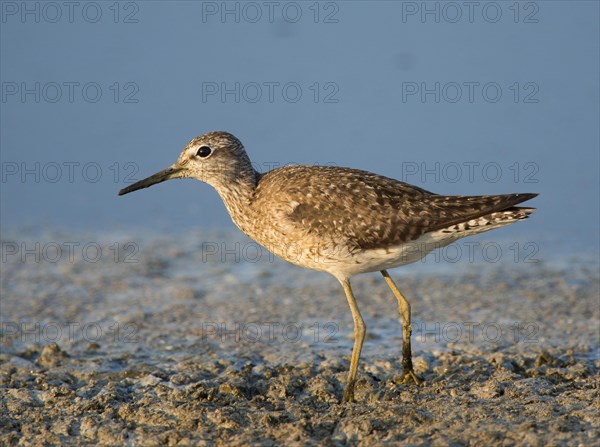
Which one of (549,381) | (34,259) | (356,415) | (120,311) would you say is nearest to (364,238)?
(356,415)

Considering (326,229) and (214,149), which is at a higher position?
(214,149)

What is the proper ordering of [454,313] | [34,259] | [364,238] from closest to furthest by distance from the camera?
[364,238] < [454,313] < [34,259]

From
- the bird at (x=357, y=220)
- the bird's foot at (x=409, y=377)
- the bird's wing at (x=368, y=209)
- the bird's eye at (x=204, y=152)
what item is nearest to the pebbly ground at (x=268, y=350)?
the bird's foot at (x=409, y=377)

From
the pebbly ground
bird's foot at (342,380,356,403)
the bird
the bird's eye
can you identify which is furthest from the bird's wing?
the pebbly ground

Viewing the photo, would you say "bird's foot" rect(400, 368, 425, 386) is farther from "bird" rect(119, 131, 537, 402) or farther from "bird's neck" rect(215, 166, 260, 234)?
"bird's neck" rect(215, 166, 260, 234)

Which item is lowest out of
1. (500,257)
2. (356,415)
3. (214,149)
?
(356,415)

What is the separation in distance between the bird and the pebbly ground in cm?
Answer: 75

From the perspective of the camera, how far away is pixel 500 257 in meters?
11.0

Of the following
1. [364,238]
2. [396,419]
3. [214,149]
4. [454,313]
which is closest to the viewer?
[396,419]

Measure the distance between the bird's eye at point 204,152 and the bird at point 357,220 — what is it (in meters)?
0.68

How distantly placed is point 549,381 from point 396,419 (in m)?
1.70

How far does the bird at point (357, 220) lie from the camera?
7062 mm

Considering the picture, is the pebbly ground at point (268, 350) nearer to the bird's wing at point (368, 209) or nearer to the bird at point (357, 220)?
the bird at point (357, 220)

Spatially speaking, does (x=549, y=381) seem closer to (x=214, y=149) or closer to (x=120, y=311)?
(x=214, y=149)
